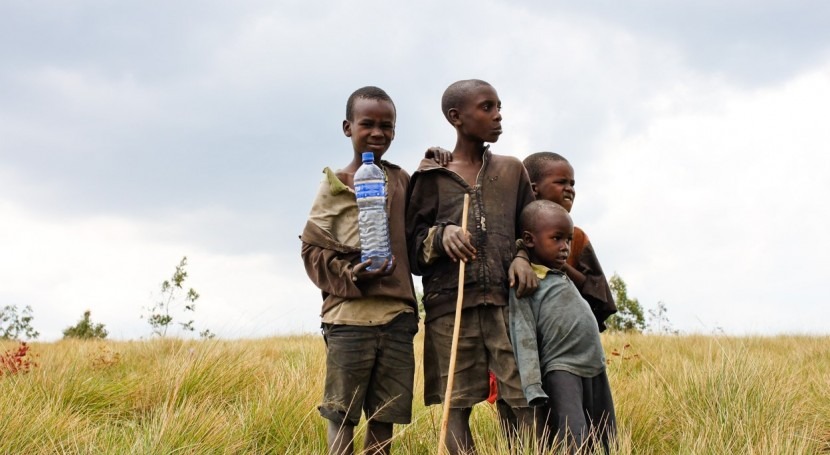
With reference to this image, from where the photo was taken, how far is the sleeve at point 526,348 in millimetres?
3525

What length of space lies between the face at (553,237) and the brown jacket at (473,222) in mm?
164

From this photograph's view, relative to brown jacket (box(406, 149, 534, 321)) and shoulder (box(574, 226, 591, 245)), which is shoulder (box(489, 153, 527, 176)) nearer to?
brown jacket (box(406, 149, 534, 321))

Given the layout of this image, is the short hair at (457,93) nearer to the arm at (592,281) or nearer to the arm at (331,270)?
the arm at (331,270)

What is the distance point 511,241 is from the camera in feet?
12.8

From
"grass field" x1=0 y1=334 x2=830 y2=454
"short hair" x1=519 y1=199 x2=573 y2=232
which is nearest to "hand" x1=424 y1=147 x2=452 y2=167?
"short hair" x1=519 y1=199 x2=573 y2=232

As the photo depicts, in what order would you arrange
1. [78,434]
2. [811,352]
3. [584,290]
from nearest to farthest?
[584,290] → [78,434] → [811,352]

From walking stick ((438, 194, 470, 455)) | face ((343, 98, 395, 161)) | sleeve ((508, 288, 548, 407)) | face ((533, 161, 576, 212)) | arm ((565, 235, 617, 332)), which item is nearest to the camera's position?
walking stick ((438, 194, 470, 455))

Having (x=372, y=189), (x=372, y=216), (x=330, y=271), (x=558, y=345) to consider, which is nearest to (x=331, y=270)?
(x=330, y=271)

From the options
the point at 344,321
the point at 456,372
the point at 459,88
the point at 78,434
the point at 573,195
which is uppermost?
the point at 459,88

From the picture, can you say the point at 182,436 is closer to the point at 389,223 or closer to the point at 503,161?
the point at 389,223

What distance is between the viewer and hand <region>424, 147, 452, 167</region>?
3996mm

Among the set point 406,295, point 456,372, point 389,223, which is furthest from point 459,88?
point 456,372

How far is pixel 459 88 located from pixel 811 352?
699 cm

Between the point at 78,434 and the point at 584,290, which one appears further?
the point at 78,434
